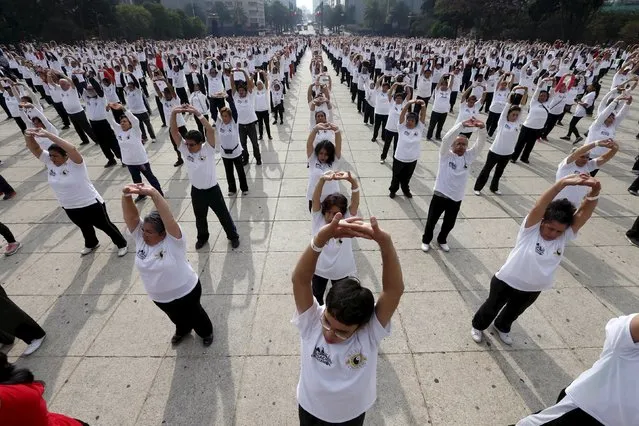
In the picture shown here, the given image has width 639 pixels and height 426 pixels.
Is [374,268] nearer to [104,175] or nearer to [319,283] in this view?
[319,283]

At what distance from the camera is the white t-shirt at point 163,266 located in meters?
3.01

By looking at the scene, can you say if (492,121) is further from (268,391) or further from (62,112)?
(62,112)

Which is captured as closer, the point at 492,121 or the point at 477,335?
the point at 477,335

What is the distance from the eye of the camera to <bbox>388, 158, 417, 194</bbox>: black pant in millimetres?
6607

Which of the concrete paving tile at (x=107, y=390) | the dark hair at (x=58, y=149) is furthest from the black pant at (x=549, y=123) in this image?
the dark hair at (x=58, y=149)

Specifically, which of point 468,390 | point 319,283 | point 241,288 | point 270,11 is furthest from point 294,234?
point 270,11

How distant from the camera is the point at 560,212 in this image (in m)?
2.84

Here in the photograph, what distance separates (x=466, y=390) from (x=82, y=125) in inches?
482

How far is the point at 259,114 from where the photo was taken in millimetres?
10359

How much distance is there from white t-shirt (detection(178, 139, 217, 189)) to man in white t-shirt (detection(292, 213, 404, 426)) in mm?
3527

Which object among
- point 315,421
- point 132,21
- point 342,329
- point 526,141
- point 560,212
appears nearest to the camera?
point 342,329

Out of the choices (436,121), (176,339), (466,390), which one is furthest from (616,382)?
(436,121)

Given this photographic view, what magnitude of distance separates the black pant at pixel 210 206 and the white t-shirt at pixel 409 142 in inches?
143

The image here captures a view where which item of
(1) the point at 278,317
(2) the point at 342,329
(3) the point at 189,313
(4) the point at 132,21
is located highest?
(4) the point at 132,21
